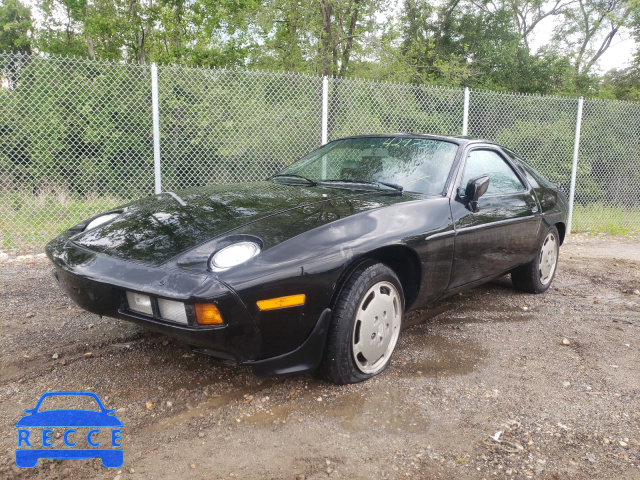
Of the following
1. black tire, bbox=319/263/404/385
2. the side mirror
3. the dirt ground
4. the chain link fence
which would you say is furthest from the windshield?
the chain link fence

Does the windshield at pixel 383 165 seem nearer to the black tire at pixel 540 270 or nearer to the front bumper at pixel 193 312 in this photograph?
the front bumper at pixel 193 312

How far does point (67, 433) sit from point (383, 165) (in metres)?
2.49

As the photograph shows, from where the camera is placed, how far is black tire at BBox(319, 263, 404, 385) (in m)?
2.43

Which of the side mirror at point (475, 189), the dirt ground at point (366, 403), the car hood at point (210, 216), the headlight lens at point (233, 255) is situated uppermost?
the side mirror at point (475, 189)

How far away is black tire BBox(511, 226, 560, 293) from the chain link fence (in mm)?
3308

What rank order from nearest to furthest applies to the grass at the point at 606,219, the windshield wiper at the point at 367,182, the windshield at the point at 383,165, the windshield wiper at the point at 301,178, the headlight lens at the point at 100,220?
the headlight lens at the point at 100,220
the windshield wiper at the point at 367,182
the windshield at the point at 383,165
the windshield wiper at the point at 301,178
the grass at the point at 606,219

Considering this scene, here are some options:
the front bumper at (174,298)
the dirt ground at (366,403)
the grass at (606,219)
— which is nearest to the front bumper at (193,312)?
the front bumper at (174,298)

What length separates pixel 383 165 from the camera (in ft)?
11.2

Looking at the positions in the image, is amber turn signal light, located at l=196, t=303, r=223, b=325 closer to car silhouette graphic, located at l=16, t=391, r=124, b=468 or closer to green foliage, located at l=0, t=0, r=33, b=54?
car silhouette graphic, located at l=16, t=391, r=124, b=468

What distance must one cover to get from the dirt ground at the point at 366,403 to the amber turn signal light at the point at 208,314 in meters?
0.53

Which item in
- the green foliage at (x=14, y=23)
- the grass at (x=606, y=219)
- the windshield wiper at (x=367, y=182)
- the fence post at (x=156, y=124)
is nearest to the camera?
the windshield wiper at (x=367, y=182)

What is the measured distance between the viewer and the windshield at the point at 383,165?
3248mm

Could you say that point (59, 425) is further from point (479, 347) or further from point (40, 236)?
point (40, 236)

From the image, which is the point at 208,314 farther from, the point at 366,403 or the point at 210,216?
the point at 366,403
